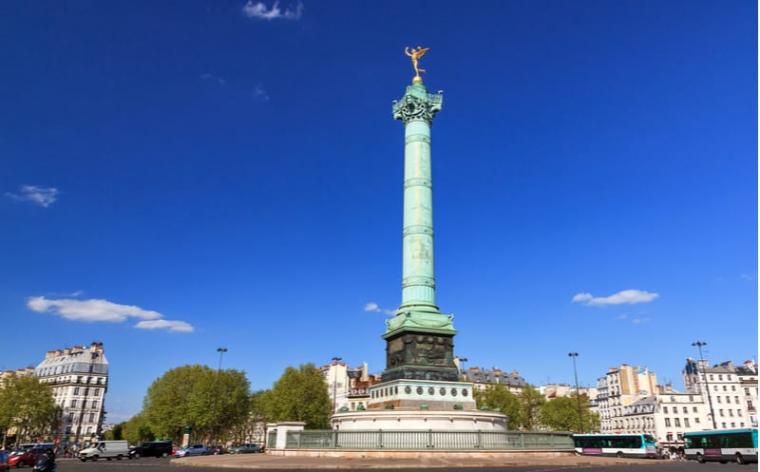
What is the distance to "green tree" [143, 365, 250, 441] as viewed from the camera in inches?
2485

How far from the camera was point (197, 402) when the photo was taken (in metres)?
62.9

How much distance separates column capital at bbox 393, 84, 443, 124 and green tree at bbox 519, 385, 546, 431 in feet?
165

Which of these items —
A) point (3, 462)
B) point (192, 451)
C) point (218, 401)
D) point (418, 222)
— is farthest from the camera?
point (218, 401)

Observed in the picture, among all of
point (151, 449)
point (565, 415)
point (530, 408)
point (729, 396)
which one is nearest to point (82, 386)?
point (151, 449)

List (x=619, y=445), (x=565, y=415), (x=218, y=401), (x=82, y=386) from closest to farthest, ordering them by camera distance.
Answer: (x=619, y=445)
(x=218, y=401)
(x=565, y=415)
(x=82, y=386)

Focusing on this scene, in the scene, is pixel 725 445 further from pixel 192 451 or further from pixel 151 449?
pixel 151 449

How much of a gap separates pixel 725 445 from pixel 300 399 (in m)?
42.0

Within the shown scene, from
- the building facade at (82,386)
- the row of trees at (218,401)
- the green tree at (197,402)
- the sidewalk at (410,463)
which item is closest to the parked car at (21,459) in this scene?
the sidewalk at (410,463)

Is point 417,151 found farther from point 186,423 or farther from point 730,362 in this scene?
point 730,362

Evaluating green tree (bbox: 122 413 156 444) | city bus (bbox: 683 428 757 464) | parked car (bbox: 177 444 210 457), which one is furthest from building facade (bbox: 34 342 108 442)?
city bus (bbox: 683 428 757 464)

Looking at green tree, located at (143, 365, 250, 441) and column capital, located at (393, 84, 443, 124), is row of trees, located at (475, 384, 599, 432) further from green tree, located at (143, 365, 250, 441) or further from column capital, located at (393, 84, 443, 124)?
column capital, located at (393, 84, 443, 124)

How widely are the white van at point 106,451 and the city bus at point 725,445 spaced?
43.4 m

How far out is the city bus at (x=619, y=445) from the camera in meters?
44.1

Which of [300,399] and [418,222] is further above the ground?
[418,222]
